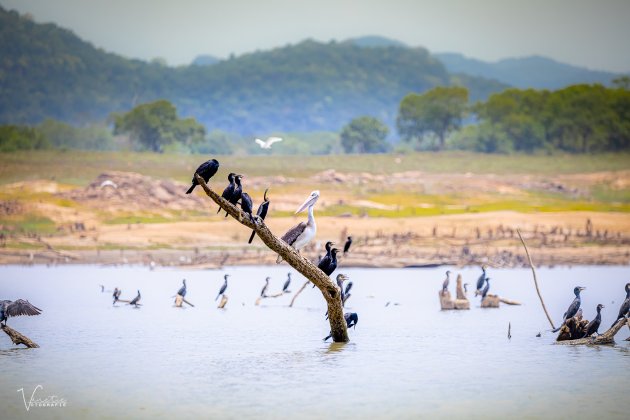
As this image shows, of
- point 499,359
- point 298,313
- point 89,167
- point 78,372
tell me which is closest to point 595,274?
point 298,313

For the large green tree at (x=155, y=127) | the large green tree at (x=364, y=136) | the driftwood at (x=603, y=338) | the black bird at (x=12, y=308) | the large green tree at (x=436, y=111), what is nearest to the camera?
the black bird at (x=12, y=308)

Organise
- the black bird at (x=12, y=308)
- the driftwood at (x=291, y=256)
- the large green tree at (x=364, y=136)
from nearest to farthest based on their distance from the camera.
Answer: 1. the driftwood at (x=291, y=256)
2. the black bird at (x=12, y=308)
3. the large green tree at (x=364, y=136)

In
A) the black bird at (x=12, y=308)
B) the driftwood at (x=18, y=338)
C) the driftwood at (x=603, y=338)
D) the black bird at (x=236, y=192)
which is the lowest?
the driftwood at (x=18, y=338)

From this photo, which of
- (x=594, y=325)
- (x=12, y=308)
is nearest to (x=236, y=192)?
(x=12, y=308)

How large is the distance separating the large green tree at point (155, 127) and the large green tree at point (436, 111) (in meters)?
27.7

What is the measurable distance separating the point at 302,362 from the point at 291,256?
10.9 ft

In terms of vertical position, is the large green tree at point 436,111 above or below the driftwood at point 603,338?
above

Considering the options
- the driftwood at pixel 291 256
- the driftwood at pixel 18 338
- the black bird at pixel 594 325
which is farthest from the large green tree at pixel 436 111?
the driftwood at pixel 291 256

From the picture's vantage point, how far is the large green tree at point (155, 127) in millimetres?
115250

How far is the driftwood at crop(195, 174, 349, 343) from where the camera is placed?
1802 cm

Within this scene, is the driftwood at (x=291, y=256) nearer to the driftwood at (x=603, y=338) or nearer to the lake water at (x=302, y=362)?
the lake water at (x=302, y=362)

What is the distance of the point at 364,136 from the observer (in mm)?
133875

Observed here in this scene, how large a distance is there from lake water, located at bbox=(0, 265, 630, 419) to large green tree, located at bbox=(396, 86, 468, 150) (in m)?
86.3

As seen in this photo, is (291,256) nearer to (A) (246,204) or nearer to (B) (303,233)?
(A) (246,204)
